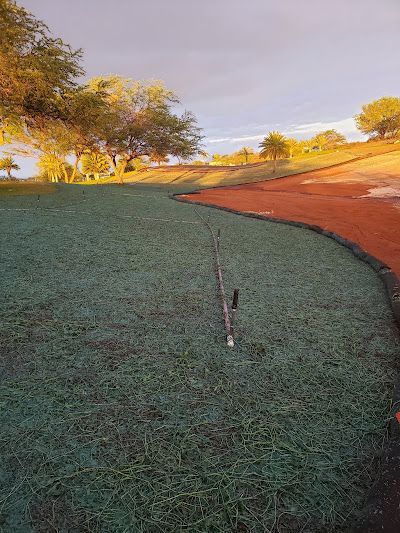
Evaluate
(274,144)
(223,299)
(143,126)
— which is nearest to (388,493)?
(223,299)

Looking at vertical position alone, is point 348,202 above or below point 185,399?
above

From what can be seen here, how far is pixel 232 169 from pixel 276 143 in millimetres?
7409

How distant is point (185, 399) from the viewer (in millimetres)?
2953

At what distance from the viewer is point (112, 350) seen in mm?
3621

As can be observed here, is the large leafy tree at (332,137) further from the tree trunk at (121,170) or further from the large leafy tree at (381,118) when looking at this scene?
the tree trunk at (121,170)

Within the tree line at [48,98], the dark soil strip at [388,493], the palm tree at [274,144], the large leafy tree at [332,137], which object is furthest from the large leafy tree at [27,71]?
the large leafy tree at [332,137]

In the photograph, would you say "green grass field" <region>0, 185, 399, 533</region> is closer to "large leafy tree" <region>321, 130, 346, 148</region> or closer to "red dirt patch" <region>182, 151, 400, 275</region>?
"red dirt patch" <region>182, 151, 400, 275</region>

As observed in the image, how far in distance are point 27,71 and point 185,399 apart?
15167 millimetres

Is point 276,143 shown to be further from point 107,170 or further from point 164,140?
point 107,170

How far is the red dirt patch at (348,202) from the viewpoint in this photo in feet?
32.3

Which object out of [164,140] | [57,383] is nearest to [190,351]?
[57,383]

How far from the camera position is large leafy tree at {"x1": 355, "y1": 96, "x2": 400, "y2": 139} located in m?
52.4

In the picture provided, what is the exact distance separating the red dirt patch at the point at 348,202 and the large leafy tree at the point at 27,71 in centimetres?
866

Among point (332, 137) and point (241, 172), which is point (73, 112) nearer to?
point (241, 172)
